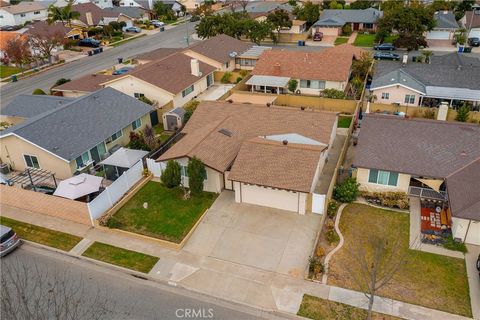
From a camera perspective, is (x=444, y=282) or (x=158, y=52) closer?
(x=444, y=282)

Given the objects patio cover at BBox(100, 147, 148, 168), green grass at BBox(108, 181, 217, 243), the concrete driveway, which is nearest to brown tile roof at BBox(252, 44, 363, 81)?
patio cover at BBox(100, 147, 148, 168)

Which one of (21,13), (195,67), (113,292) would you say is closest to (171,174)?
(113,292)

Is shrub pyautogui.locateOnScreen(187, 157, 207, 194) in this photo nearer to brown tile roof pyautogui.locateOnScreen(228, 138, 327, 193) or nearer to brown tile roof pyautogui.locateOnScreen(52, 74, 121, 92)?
brown tile roof pyautogui.locateOnScreen(228, 138, 327, 193)

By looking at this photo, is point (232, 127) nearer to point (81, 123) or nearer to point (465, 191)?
point (81, 123)

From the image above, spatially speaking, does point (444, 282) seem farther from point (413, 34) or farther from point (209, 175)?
point (413, 34)

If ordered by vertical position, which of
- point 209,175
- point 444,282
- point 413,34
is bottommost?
point 444,282

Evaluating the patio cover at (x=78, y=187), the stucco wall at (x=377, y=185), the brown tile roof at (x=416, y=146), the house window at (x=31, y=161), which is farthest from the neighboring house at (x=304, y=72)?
the house window at (x=31, y=161)

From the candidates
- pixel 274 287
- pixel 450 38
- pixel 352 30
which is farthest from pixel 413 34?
pixel 274 287
